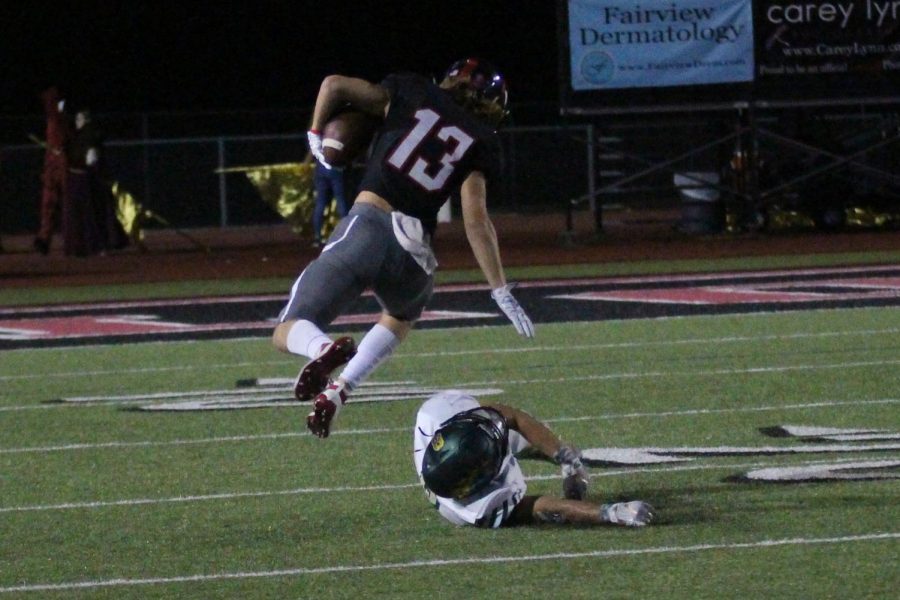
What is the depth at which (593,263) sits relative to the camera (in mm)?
19016

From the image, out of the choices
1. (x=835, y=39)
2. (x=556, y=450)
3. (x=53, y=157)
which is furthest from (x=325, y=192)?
(x=556, y=450)

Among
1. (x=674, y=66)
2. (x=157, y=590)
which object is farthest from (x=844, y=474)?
(x=674, y=66)

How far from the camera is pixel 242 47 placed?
1253 inches

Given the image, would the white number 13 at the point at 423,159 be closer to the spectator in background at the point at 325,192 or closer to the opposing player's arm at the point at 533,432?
the opposing player's arm at the point at 533,432

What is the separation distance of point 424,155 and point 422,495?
4.25 feet

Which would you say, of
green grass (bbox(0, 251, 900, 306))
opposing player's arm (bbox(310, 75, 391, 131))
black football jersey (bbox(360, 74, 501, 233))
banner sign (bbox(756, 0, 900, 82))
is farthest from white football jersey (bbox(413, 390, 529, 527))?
banner sign (bbox(756, 0, 900, 82))

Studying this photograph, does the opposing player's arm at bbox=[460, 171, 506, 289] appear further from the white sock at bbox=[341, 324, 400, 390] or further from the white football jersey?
the white football jersey

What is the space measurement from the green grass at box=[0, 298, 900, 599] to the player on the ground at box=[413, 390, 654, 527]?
0.07 m

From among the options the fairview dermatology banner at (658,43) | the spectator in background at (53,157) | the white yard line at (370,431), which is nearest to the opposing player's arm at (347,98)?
the white yard line at (370,431)

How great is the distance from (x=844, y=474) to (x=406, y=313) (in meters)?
1.79

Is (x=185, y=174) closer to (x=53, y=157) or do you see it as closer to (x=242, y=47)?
(x=242, y=47)

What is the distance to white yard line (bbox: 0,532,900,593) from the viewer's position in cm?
565

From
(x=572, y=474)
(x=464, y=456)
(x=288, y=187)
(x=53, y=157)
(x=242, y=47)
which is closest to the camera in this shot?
(x=464, y=456)

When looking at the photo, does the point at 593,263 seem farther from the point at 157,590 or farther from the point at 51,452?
the point at 157,590
